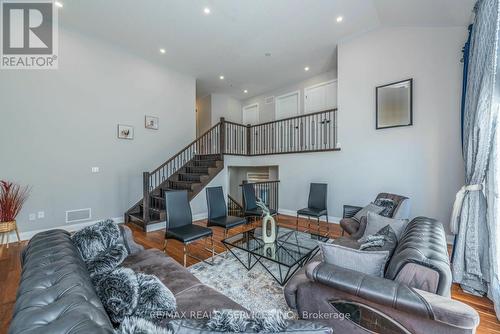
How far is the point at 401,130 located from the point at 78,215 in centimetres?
639

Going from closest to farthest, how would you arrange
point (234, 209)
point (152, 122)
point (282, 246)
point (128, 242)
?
point (128, 242)
point (282, 246)
point (152, 122)
point (234, 209)

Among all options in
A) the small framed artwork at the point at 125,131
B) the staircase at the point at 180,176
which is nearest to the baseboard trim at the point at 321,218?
the staircase at the point at 180,176

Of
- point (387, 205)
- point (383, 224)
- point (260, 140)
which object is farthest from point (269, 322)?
point (260, 140)

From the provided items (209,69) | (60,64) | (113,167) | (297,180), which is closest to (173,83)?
(209,69)

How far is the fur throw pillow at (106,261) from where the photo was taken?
152 cm

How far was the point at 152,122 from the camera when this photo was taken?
5.28 m

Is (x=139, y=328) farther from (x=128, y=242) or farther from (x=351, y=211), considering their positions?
(x=351, y=211)

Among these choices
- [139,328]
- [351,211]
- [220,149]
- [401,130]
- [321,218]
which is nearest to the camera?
[139,328]

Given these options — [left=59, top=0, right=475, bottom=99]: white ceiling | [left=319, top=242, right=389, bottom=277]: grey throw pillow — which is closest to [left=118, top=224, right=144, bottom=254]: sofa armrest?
[left=319, top=242, right=389, bottom=277]: grey throw pillow

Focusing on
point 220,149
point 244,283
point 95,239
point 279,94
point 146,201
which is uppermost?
point 279,94

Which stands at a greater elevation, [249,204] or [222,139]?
[222,139]

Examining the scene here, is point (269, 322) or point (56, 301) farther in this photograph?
point (56, 301)

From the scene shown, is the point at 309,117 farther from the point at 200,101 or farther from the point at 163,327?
the point at 163,327

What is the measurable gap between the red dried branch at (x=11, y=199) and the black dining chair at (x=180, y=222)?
2607 mm
